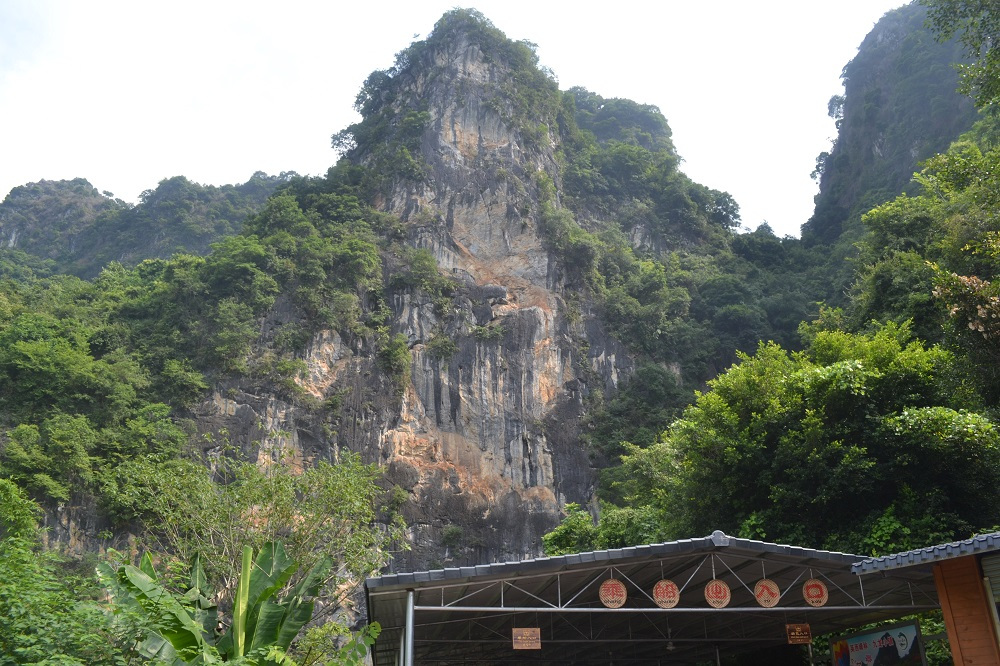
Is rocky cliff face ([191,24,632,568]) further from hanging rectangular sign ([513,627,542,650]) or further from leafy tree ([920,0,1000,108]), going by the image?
leafy tree ([920,0,1000,108])

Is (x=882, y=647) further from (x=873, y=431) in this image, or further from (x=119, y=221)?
(x=119, y=221)

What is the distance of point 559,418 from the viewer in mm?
31969

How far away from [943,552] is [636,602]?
14.9 ft

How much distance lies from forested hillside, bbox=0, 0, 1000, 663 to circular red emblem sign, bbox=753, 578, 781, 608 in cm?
399

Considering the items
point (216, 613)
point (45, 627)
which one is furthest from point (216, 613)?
point (45, 627)

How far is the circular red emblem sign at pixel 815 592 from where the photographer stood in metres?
9.49

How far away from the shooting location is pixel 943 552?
749 centimetres

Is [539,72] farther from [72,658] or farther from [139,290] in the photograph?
[72,658]

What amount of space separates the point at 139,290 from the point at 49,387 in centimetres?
689

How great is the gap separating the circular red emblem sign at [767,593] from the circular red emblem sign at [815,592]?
38 cm

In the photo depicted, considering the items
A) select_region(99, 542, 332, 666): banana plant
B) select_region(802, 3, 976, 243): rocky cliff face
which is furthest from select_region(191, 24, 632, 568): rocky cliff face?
select_region(802, 3, 976, 243): rocky cliff face

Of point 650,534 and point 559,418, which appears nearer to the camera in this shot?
point 650,534

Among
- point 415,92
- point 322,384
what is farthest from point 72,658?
point 415,92

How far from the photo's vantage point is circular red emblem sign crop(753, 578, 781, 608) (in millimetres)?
9391
